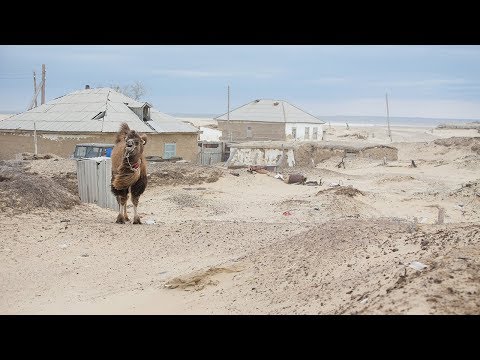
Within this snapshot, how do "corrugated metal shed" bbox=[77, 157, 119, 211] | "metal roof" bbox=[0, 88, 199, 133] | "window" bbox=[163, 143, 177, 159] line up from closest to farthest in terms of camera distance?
"corrugated metal shed" bbox=[77, 157, 119, 211] → "metal roof" bbox=[0, 88, 199, 133] → "window" bbox=[163, 143, 177, 159]

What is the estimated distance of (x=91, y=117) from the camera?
31656 mm

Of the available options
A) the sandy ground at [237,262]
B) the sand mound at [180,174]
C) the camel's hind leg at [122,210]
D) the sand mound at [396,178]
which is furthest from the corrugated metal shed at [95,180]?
the sand mound at [396,178]

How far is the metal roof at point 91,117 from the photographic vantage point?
101 feet

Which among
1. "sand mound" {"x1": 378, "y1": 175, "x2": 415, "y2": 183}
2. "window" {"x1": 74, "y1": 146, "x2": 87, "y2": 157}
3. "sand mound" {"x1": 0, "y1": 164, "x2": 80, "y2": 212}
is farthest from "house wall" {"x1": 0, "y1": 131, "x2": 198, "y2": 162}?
"sand mound" {"x1": 0, "y1": 164, "x2": 80, "y2": 212}

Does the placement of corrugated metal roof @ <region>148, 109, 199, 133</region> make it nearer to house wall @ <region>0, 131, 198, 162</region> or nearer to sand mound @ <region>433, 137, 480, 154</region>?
house wall @ <region>0, 131, 198, 162</region>

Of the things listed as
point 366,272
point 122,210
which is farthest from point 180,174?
point 366,272

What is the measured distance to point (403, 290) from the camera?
488cm

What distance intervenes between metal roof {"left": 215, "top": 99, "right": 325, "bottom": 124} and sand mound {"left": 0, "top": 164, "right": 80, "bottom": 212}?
1808 inches

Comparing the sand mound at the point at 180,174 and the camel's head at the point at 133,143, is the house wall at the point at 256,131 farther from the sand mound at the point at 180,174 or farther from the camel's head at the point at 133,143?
the camel's head at the point at 133,143

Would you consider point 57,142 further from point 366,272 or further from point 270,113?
point 270,113

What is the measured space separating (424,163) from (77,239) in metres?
33.5

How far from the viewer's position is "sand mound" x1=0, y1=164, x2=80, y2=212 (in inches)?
520
